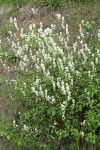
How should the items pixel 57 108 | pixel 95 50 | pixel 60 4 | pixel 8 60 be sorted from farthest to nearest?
pixel 60 4 < pixel 8 60 < pixel 95 50 < pixel 57 108

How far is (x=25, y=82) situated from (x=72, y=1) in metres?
2.39

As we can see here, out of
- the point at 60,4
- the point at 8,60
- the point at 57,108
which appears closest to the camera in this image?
the point at 57,108

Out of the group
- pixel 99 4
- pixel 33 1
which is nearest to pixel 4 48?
pixel 33 1

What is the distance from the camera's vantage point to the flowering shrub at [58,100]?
4949mm

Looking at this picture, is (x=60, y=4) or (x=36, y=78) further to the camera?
(x=60, y=4)

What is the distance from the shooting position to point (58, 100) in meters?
5.11

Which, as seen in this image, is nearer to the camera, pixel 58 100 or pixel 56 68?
pixel 58 100

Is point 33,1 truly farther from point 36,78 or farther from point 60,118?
point 60,118

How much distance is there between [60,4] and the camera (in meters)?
7.23

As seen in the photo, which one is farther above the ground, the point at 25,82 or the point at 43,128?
the point at 25,82

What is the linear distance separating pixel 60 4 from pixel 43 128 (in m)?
2.83

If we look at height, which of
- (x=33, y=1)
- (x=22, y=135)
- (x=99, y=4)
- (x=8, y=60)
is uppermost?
(x=33, y=1)

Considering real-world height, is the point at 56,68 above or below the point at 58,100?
above

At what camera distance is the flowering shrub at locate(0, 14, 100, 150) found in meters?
4.95
